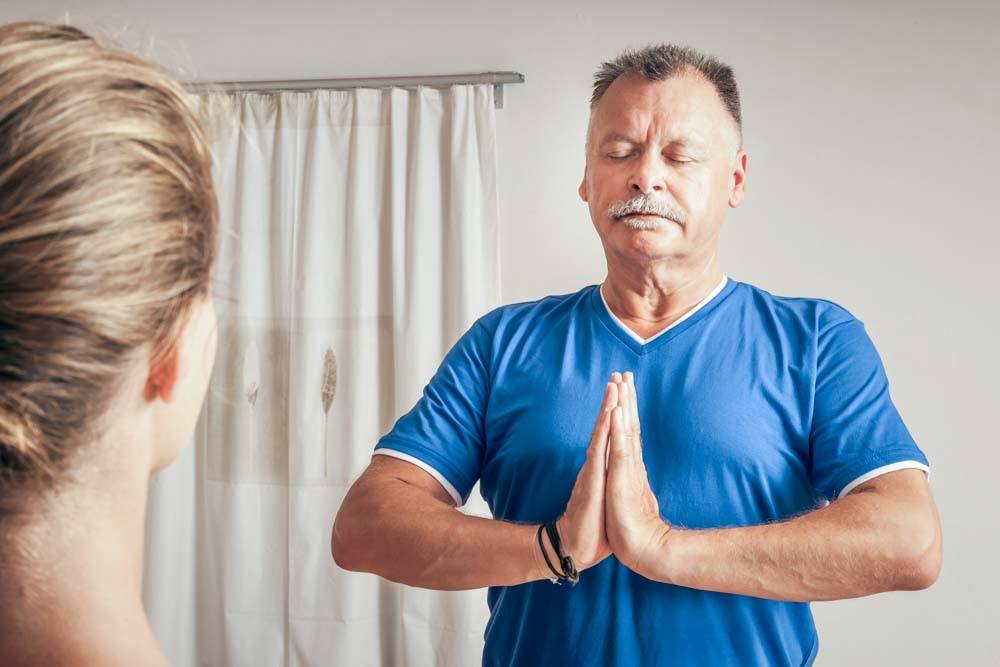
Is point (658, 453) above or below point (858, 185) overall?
below

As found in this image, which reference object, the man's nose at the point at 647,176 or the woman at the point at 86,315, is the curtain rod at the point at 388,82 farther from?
the woman at the point at 86,315

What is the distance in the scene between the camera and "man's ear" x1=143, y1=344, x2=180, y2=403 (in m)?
0.66

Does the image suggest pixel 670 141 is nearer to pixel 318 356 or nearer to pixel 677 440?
pixel 677 440

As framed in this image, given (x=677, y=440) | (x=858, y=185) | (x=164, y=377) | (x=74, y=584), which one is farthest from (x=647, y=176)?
(x=858, y=185)

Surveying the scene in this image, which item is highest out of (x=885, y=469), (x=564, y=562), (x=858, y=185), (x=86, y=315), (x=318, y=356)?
(x=858, y=185)

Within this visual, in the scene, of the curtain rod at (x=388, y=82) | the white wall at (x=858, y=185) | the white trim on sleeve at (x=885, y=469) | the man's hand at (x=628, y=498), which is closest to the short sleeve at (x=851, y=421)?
the white trim on sleeve at (x=885, y=469)

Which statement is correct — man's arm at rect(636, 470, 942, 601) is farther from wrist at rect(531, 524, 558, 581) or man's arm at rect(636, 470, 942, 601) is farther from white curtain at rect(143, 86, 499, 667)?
white curtain at rect(143, 86, 499, 667)

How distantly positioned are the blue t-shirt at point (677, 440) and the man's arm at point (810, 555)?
0.09 metres

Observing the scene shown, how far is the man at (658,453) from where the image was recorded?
116cm

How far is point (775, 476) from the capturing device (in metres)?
1.30

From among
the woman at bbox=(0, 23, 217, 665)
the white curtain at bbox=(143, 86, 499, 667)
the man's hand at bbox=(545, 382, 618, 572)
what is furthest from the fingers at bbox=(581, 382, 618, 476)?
the white curtain at bbox=(143, 86, 499, 667)

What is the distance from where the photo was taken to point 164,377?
26.4 inches

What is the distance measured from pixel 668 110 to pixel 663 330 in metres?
0.38

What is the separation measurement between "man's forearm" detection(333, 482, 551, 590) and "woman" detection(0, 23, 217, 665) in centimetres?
61
